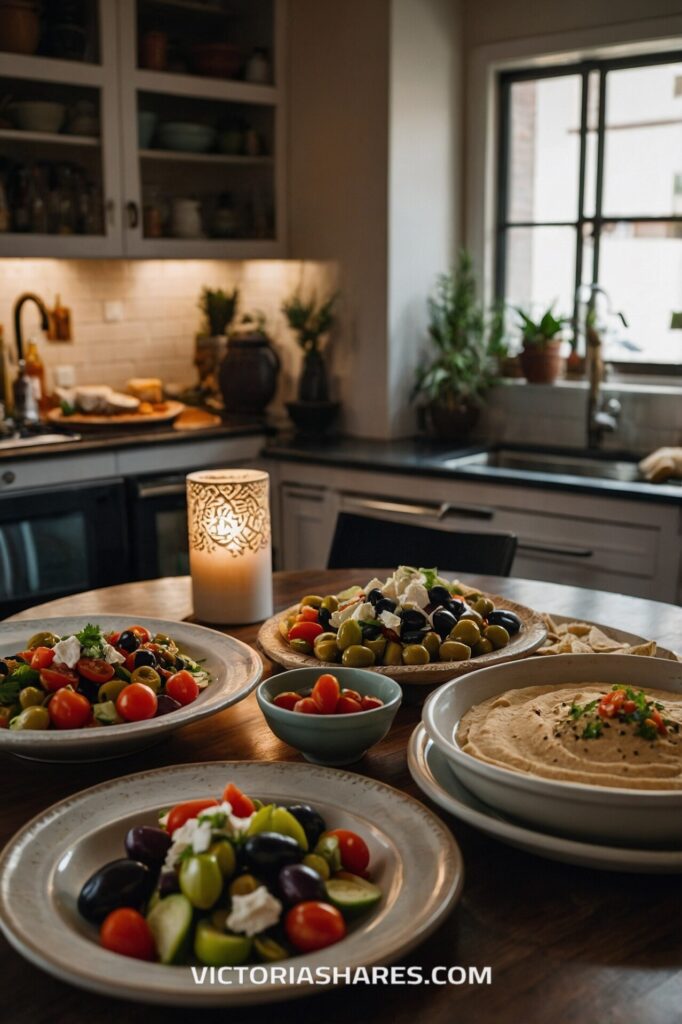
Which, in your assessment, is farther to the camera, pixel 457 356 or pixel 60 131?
pixel 457 356

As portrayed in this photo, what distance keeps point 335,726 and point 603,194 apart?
3.29m

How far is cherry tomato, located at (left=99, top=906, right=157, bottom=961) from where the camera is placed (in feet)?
2.96

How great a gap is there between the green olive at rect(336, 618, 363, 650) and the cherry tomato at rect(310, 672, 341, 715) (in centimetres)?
22

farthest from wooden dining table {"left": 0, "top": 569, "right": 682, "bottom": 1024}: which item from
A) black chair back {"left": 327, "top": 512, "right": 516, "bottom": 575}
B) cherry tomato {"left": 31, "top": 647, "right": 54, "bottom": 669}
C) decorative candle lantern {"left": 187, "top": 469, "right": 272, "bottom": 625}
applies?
black chair back {"left": 327, "top": 512, "right": 516, "bottom": 575}

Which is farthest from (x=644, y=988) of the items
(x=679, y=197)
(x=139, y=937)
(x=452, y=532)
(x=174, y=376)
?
(x=174, y=376)

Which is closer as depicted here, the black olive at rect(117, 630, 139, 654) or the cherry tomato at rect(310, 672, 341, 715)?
the cherry tomato at rect(310, 672, 341, 715)

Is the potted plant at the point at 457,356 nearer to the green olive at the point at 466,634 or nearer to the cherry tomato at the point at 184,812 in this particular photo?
the green olive at the point at 466,634

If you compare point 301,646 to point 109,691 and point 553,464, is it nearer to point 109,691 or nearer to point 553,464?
point 109,691

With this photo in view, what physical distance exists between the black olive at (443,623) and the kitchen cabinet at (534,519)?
66.6 inches

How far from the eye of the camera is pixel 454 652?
5.05 feet

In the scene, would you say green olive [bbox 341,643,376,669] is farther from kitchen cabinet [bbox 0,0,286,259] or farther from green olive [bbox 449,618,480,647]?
kitchen cabinet [bbox 0,0,286,259]

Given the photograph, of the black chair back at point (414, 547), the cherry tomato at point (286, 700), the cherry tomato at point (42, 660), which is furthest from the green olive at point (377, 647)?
the black chair back at point (414, 547)

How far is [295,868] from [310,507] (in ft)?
10.2

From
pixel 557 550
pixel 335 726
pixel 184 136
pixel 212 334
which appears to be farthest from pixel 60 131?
pixel 335 726
